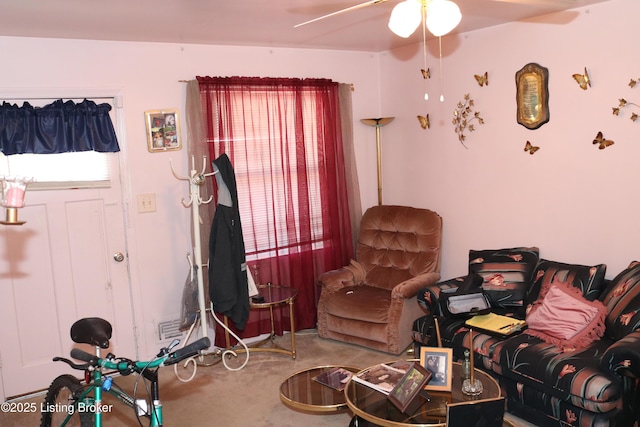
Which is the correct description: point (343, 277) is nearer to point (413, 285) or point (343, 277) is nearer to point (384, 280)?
point (384, 280)

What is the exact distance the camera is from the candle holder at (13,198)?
1.61m

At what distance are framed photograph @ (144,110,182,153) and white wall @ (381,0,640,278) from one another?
6.41ft

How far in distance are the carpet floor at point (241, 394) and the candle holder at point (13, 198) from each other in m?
2.11

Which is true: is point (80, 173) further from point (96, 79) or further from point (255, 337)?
point (255, 337)

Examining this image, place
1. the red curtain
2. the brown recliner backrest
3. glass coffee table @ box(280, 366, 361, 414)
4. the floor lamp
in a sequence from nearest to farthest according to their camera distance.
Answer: glass coffee table @ box(280, 366, 361, 414) → the red curtain → the brown recliner backrest → the floor lamp

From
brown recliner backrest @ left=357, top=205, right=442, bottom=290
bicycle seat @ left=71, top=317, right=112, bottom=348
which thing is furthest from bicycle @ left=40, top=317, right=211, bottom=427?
brown recliner backrest @ left=357, top=205, right=442, bottom=290

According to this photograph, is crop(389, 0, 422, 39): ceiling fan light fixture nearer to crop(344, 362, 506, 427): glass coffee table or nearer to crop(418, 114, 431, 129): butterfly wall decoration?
crop(344, 362, 506, 427): glass coffee table

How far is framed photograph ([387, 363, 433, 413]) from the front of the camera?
272 centimetres

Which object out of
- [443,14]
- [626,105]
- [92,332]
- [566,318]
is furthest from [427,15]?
[566,318]

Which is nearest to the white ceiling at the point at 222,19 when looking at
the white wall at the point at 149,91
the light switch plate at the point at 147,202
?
the white wall at the point at 149,91

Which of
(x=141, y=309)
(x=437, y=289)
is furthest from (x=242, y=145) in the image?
(x=437, y=289)

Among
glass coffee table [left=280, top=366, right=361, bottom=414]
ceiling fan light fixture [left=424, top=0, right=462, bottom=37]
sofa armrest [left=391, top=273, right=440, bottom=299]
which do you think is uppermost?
ceiling fan light fixture [left=424, top=0, right=462, bottom=37]

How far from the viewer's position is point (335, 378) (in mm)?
3246

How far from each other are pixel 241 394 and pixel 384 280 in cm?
157
